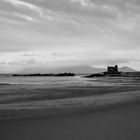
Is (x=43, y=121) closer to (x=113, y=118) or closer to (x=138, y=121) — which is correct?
(x=113, y=118)

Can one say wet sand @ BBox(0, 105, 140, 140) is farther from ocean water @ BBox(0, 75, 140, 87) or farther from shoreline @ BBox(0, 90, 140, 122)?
ocean water @ BBox(0, 75, 140, 87)

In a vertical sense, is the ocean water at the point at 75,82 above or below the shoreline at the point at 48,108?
above

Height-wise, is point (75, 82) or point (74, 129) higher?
point (75, 82)

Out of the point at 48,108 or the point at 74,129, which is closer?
the point at 74,129

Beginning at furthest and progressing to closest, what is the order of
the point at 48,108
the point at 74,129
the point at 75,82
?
1. the point at 75,82
2. the point at 48,108
3. the point at 74,129


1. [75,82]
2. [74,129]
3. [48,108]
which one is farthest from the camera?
[75,82]

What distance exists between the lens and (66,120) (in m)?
4.98

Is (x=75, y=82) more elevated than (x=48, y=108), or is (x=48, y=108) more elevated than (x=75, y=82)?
(x=75, y=82)

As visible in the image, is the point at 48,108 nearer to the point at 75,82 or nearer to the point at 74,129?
the point at 74,129

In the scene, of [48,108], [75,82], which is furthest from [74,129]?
[75,82]

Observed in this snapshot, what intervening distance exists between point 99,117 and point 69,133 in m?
1.64

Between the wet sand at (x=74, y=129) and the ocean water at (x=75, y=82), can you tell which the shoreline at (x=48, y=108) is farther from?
the ocean water at (x=75, y=82)

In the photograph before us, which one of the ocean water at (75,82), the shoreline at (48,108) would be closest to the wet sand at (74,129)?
the shoreline at (48,108)

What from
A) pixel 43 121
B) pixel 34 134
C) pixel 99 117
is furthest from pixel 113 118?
pixel 34 134
